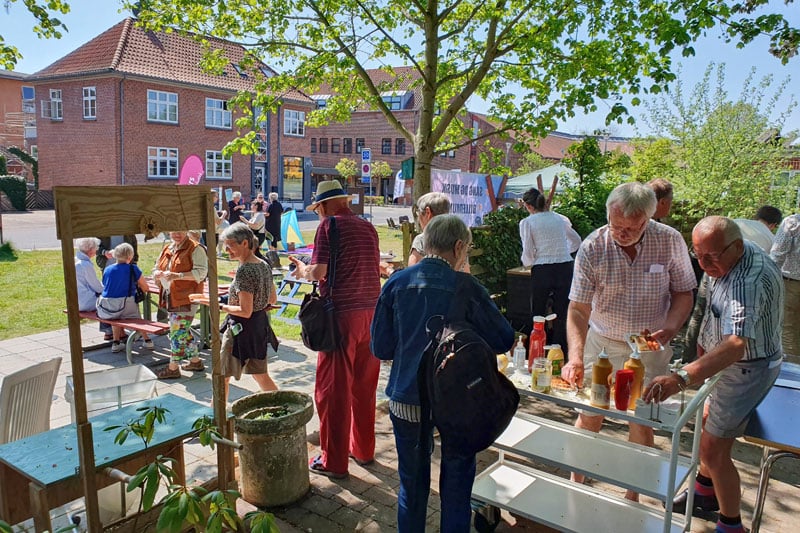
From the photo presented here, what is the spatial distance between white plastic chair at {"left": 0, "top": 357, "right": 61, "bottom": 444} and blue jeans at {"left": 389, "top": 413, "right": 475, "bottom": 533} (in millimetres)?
2058

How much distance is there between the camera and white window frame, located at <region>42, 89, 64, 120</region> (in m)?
30.1

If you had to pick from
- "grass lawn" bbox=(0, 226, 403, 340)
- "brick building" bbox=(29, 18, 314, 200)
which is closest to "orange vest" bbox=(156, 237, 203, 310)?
"grass lawn" bbox=(0, 226, 403, 340)

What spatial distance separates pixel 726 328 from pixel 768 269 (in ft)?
1.15

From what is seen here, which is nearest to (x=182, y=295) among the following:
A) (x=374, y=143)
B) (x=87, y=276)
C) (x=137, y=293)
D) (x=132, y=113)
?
(x=137, y=293)

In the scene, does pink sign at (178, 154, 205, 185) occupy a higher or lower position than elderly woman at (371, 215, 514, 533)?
higher

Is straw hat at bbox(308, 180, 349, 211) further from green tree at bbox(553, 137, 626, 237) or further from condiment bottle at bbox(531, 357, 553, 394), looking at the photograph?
green tree at bbox(553, 137, 626, 237)

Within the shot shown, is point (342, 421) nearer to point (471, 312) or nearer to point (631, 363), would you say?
point (471, 312)

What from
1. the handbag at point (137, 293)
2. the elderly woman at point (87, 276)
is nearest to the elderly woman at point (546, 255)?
the handbag at point (137, 293)

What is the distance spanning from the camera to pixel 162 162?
96.9 feet

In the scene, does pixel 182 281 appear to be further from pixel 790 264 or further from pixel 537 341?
pixel 790 264

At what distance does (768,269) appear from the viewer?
277 cm

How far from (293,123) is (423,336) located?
115ft

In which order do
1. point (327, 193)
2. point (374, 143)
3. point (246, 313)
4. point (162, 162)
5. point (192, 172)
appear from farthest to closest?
point (374, 143), point (162, 162), point (192, 172), point (246, 313), point (327, 193)

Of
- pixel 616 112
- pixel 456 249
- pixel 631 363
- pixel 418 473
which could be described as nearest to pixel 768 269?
pixel 631 363
